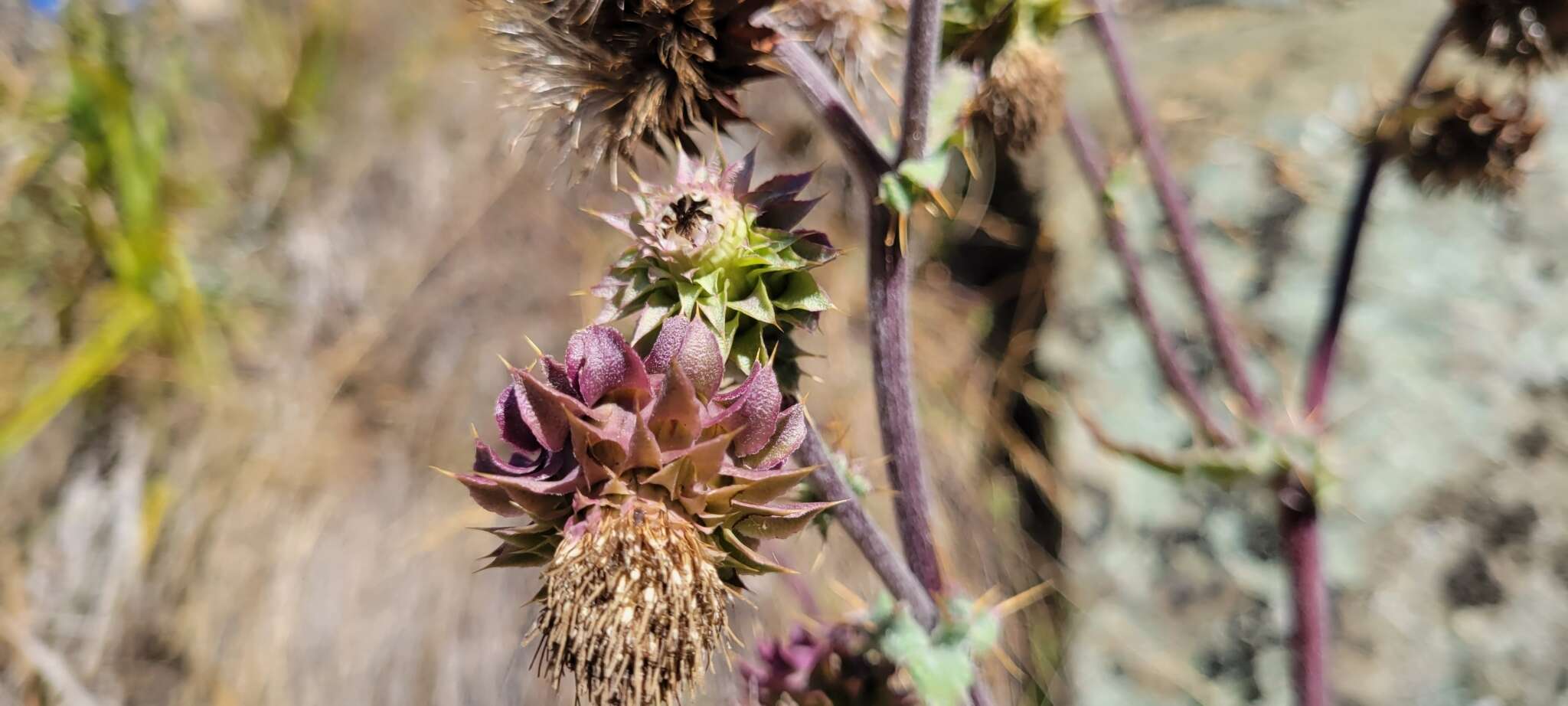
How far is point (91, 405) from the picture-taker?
11.7 ft

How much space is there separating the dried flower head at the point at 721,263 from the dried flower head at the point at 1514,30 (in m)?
1.32

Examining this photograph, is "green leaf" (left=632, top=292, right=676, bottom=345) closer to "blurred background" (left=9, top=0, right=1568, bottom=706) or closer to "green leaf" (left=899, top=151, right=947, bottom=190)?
"green leaf" (left=899, top=151, right=947, bottom=190)

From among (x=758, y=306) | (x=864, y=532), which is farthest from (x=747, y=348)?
(x=864, y=532)

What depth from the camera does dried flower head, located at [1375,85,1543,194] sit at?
157 cm

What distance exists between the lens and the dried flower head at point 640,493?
94cm

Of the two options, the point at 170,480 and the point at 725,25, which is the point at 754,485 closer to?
the point at 725,25

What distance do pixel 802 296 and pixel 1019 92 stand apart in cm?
69

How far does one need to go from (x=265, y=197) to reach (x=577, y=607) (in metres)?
4.35

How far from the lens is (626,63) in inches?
42.8

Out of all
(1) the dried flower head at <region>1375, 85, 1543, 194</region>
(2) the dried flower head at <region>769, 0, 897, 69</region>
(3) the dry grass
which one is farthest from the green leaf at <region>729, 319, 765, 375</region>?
(3) the dry grass

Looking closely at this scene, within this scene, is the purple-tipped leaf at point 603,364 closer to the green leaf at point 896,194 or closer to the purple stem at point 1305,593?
the green leaf at point 896,194

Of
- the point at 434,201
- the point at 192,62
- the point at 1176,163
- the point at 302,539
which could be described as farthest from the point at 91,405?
the point at 1176,163

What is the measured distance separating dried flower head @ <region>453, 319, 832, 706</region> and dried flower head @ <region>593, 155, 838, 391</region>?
0.20 ft

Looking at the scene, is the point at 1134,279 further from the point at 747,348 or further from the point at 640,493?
the point at 640,493
